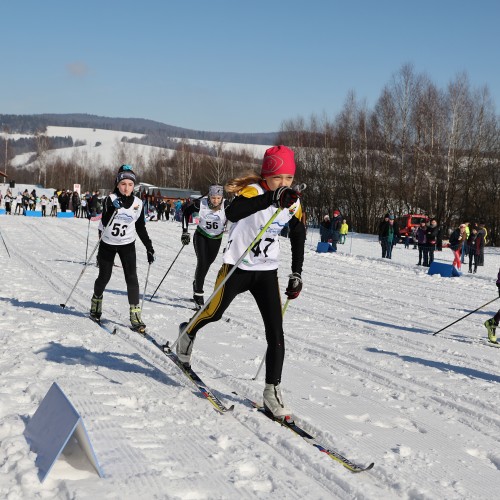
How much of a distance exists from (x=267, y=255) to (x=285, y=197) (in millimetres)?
646

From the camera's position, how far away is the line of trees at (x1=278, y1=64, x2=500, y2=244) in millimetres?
38281

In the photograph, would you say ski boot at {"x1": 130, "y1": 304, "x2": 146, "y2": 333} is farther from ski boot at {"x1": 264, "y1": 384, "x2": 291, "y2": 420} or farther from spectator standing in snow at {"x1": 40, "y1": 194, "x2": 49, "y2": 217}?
spectator standing in snow at {"x1": 40, "y1": 194, "x2": 49, "y2": 217}

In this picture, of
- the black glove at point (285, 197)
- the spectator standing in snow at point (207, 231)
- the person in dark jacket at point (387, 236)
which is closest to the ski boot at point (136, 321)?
the spectator standing in snow at point (207, 231)

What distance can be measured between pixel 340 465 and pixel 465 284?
41.6 ft

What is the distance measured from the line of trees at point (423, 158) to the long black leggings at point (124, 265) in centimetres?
3351

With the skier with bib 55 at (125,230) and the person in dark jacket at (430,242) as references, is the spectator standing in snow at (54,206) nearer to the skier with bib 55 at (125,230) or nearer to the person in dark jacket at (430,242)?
the person in dark jacket at (430,242)

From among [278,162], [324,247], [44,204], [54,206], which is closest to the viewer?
[278,162]

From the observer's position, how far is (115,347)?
20.7 feet

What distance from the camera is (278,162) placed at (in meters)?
4.22

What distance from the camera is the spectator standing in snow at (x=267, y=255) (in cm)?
423

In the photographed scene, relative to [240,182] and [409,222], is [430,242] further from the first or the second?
[240,182]

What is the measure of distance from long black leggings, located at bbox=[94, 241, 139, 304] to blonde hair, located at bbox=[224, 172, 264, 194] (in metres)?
3.20

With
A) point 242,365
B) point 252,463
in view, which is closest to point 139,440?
point 252,463

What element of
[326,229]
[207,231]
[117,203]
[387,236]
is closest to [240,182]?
[117,203]
